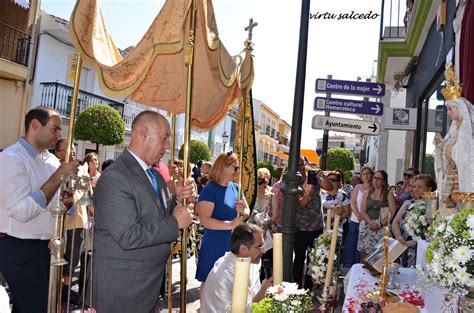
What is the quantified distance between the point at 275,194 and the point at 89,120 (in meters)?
10.1

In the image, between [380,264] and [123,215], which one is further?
[380,264]

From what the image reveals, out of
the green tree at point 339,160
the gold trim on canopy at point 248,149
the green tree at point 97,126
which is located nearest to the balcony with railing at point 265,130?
the green tree at point 339,160

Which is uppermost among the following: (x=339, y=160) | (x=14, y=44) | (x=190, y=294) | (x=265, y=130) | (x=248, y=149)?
(x=265, y=130)

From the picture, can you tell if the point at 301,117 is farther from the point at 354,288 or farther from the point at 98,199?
the point at 98,199

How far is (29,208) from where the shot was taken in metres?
2.84

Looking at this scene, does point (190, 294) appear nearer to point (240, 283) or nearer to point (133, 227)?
point (133, 227)

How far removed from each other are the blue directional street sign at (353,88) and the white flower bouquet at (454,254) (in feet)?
20.1

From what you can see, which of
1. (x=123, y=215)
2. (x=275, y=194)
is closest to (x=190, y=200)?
(x=123, y=215)

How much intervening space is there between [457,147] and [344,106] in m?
5.08

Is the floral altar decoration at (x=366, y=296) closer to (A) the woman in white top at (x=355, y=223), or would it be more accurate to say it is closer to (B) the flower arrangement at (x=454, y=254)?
(B) the flower arrangement at (x=454, y=254)

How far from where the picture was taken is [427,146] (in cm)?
866

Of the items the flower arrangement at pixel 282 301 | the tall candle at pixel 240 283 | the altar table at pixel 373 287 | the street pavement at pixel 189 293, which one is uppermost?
the tall candle at pixel 240 283

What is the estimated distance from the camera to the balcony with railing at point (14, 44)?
14.5 meters

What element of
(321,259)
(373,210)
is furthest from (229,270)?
(373,210)
